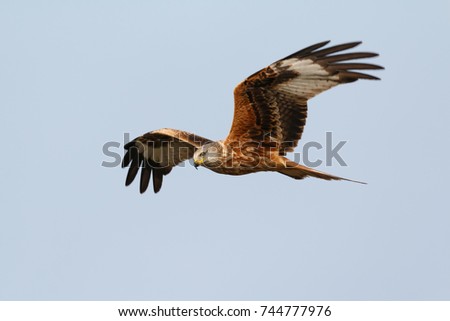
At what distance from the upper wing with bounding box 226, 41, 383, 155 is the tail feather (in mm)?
290

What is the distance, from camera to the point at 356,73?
35.0ft

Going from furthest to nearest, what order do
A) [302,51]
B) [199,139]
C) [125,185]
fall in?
[125,185], [199,139], [302,51]

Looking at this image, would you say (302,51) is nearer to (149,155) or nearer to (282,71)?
(282,71)

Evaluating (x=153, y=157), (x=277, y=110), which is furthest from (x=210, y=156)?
(x=153, y=157)

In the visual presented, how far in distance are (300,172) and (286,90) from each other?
129 cm

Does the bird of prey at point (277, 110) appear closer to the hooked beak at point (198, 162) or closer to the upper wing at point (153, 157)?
the hooked beak at point (198, 162)

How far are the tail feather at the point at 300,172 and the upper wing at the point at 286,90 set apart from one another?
11.4 inches

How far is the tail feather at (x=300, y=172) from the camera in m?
11.1

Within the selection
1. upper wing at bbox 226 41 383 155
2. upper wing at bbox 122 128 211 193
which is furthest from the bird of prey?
upper wing at bbox 122 128 211 193

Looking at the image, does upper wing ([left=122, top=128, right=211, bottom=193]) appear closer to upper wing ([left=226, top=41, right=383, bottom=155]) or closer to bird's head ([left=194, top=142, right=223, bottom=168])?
bird's head ([left=194, top=142, right=223, bottom=168])

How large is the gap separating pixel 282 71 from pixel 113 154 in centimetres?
457

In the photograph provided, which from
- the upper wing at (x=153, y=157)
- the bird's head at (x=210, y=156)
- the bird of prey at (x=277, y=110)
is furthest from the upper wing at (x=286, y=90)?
the upper wing at (x=153, y=157)

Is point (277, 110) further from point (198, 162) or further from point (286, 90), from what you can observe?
point (198, 162)
